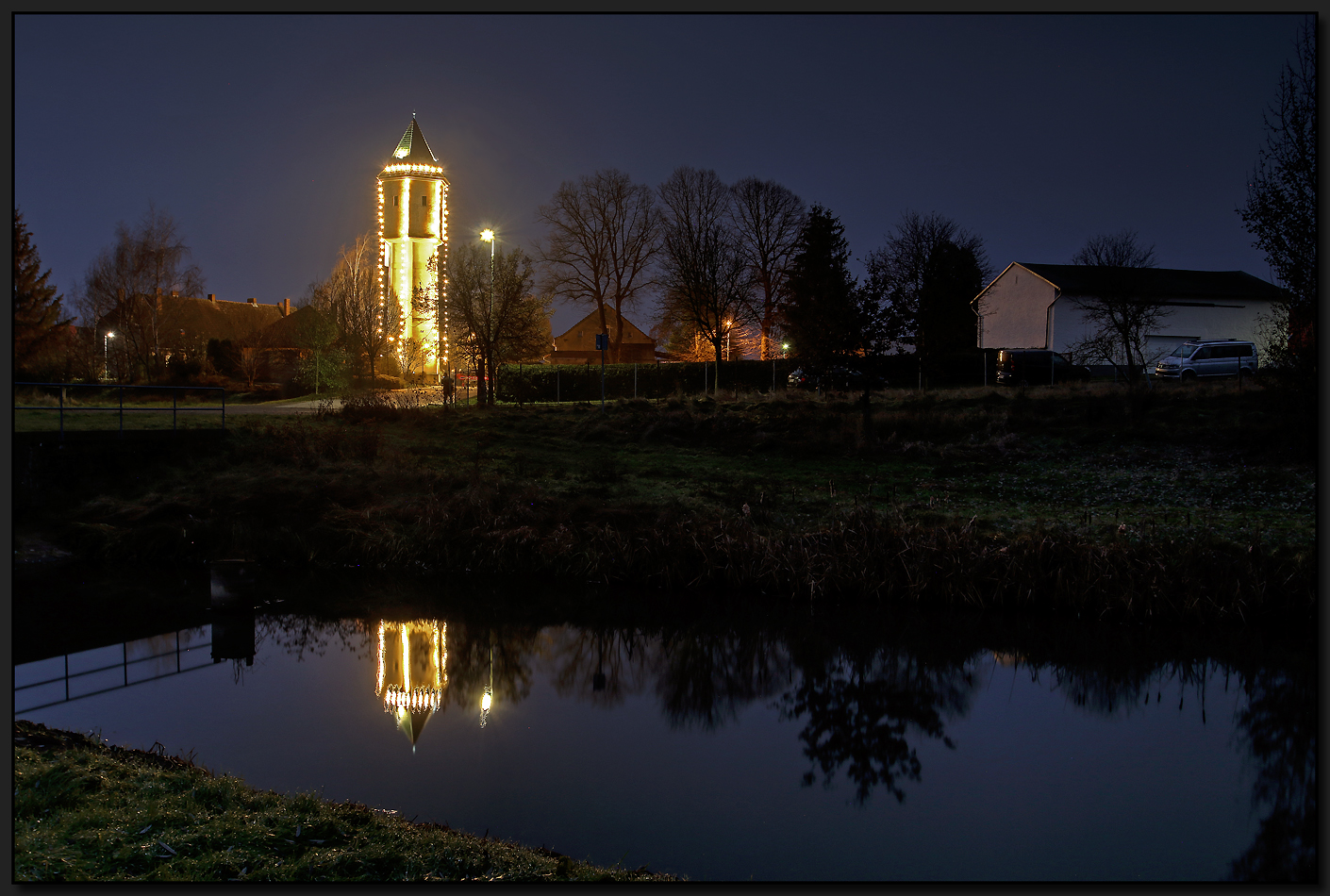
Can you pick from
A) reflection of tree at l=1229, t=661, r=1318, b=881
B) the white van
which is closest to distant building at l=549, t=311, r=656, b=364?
the white van

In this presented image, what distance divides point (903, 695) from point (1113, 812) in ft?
8.73

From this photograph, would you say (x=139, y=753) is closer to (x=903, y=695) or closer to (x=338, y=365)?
(x=903, y=695)

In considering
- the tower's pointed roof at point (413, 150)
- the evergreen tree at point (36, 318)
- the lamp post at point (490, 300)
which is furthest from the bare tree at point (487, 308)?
the tower's pointed roof at point (413, 150)

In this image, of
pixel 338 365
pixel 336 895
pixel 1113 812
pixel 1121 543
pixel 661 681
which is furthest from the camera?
pixel 338 365

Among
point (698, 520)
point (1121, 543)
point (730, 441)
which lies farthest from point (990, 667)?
point (730, 441)

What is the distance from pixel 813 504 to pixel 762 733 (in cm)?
660

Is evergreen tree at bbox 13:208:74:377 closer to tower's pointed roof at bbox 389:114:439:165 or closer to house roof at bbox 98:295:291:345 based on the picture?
house roof at bbox 98:295:291:345

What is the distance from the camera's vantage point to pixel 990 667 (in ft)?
32.0

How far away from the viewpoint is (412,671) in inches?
389

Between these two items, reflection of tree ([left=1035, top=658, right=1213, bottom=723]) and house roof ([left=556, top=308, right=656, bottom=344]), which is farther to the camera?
house roof ([left=556, top=308, right=656, bottom=344])

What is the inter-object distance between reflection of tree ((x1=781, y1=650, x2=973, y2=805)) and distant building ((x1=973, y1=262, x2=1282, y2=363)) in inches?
1329

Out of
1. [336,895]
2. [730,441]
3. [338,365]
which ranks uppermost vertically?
[338,365]

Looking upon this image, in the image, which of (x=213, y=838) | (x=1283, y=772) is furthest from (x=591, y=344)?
(x=213, y=838)

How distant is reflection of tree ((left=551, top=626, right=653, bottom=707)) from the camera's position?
31.3ft
